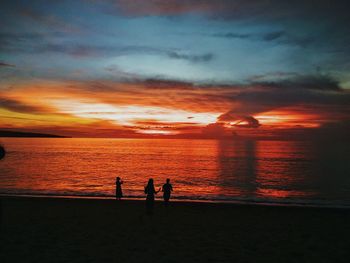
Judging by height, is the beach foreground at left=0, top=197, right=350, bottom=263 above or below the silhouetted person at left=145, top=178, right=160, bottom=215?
below

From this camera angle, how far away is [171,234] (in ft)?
41.9

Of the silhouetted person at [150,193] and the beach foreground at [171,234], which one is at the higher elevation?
the silhouetted person at [150,193]

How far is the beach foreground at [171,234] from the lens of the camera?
10094mm

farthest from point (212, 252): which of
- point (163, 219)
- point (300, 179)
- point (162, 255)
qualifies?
point (300, 179)

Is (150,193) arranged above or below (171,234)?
above

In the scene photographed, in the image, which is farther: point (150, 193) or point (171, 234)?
point (150, 193)

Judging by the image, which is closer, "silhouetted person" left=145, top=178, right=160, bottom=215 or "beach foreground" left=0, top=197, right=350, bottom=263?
"beach foreground" left=0, top=197, right=350, bottom=263

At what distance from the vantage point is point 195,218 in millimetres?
16188

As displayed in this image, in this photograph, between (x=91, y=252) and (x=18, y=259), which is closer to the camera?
(x=18, y=259)

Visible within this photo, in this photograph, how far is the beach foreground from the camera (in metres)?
10.1

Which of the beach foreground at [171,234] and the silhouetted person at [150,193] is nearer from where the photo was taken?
the beach foreground at [171,234]

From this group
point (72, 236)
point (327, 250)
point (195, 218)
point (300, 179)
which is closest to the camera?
point (327, 250)

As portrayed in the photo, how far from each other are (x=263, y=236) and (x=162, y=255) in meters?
4.95

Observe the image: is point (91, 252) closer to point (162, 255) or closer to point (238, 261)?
point (162, 255)
